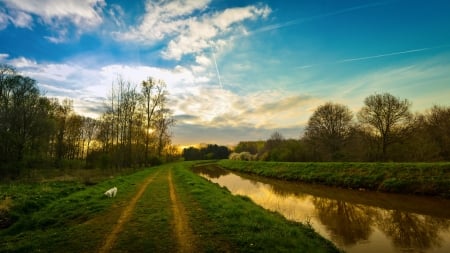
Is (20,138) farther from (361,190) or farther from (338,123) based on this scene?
(338,123)

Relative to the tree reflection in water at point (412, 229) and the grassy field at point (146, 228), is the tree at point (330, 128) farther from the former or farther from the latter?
the grassy field at point (146, 228)

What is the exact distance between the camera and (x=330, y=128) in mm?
49469

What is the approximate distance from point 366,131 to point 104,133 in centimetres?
4831

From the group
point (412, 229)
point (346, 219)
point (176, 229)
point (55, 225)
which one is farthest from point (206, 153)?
point (176, 229)

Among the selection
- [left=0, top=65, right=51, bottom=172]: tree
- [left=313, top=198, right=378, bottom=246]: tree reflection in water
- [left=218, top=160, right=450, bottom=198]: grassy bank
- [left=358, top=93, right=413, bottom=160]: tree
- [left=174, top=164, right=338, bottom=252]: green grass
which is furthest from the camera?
[left=358, top=93, right=413, bottom=160]: tree

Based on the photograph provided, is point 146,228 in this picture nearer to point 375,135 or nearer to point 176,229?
point 176,229

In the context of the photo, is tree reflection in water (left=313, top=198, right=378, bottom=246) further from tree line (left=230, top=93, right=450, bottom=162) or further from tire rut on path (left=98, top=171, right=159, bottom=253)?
tree line (left=230, top=93, right=450, bottom=162)

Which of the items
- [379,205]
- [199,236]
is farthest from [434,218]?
[199,236]

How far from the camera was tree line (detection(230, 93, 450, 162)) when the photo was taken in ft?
114

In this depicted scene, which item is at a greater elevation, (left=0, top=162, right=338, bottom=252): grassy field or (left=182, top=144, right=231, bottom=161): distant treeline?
(left=182, top=144, right=231, bottom=161): distant treeline

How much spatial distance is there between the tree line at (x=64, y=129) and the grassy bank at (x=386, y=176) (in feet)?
92.1

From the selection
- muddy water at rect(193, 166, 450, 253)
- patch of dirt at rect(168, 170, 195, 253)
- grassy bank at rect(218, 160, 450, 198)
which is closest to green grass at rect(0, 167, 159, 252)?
patch of dirt at rect(168, 170, 195, 253)

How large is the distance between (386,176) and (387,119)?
73.8ft

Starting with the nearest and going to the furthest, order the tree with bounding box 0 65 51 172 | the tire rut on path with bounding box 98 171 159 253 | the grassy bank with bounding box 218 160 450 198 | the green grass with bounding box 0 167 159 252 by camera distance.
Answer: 1. the tire rut on path with bounding box 98 171 159 253
2. the green grass with bounding box 0 167 159 252
3. the grassy bank with bounding box 218 160 450 198
4. the tree with bounding box 0 65 51 172
